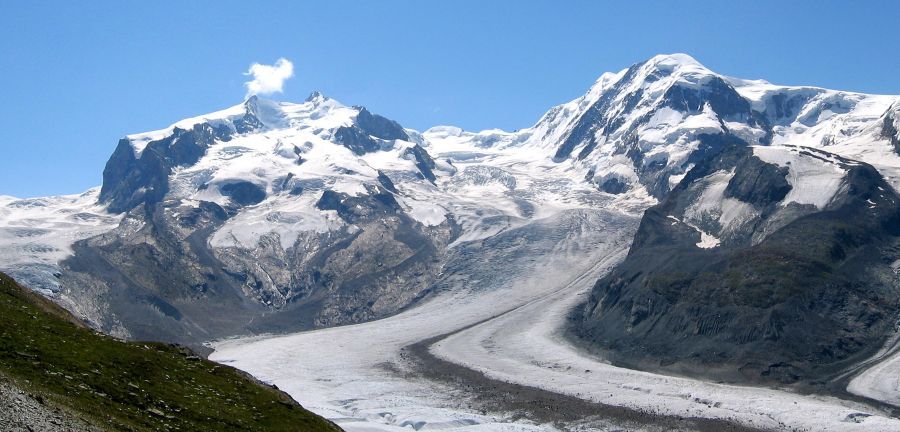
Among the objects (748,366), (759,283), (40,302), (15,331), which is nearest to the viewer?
(15,331)

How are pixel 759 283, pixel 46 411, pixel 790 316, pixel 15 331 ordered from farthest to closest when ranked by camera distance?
1. pixel 759 283
2. pixel 790 316
3. pixel 15 331
4. pixel 46 411

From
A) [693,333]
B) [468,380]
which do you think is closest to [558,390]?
[468,380]

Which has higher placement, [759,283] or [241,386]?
[759,283]

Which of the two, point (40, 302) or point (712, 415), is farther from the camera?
point (712, 415)

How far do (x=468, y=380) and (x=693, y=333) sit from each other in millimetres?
51964

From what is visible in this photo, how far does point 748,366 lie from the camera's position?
562 feet

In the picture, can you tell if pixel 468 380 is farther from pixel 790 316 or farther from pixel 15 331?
pixel 15 331

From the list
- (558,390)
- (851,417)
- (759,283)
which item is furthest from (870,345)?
(558,390)

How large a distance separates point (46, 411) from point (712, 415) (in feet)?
368

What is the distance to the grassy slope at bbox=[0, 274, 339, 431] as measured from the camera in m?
48.1

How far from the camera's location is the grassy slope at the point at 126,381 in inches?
1892

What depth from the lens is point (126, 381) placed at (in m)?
55.9

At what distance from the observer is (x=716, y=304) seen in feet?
648

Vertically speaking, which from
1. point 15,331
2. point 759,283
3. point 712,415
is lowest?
point 712,415
